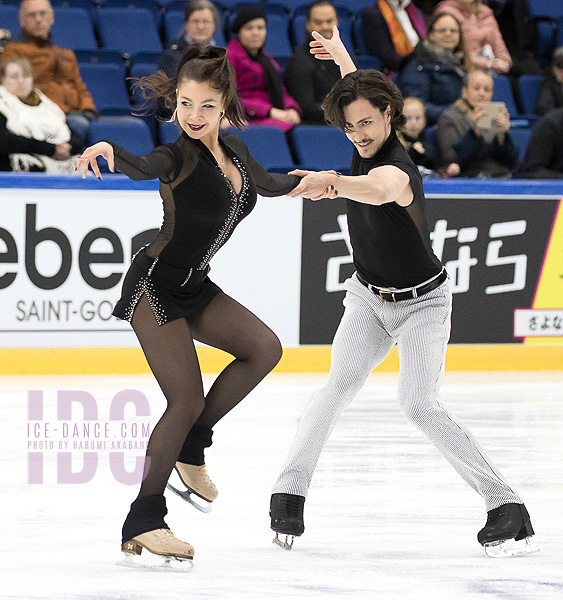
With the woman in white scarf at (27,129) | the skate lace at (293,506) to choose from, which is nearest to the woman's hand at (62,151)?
the woman in white scarf at (27,129)

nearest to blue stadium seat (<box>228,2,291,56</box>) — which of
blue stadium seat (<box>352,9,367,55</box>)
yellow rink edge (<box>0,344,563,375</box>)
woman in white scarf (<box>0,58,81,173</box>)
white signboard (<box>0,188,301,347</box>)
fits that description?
blue stadium seat (<box>352,9,367,55</box>)

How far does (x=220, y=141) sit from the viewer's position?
121 inches

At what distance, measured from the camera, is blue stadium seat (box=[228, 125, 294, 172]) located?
6867 millimetres

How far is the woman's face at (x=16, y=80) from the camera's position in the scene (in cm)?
609

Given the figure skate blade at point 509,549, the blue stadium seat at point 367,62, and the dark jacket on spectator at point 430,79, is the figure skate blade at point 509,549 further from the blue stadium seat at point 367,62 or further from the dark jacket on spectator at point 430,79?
the blue stadium seat at point 367,62

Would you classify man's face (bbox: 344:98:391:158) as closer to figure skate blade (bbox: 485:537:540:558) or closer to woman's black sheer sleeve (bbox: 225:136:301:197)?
woman's black sheer sleeve (bbox: 225:136:301:197)

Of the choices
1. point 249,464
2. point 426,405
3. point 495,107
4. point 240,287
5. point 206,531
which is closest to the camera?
point 426,405

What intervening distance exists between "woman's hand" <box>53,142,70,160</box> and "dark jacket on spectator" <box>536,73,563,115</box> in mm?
3737

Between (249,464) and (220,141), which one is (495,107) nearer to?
(249,464)

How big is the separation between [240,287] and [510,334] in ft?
5.56

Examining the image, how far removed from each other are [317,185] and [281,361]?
132 inches

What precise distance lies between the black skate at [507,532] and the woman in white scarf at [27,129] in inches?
150

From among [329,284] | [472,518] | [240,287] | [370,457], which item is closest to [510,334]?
[329,284]

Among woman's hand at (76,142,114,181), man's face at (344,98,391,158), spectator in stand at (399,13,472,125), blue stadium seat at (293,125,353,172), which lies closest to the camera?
woman's hand at (76,142,114,181)
